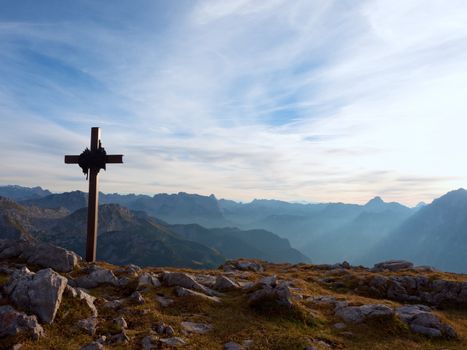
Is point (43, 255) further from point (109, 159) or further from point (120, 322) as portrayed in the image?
point (120, 322)

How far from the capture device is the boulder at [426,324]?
17938 mm

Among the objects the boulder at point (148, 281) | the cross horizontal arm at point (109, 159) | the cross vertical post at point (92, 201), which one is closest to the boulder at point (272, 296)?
the boulder at point (148, 281)

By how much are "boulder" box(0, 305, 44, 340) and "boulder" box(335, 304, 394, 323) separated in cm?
1467

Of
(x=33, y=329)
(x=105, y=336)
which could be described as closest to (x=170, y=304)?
(x=105, y=336)

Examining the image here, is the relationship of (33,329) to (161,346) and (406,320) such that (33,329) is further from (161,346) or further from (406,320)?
(406,320)

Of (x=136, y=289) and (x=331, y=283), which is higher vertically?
(x=136, y=289)

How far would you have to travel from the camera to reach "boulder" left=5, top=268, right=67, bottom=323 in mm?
13125

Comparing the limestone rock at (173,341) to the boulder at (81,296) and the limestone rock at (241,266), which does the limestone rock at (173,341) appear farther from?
the limestone rock at (241,266)

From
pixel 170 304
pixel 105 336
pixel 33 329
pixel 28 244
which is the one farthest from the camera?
pixel 28 244

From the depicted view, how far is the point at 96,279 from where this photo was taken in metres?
19.4

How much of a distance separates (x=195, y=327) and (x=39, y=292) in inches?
252

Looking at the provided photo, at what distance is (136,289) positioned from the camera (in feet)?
62.5

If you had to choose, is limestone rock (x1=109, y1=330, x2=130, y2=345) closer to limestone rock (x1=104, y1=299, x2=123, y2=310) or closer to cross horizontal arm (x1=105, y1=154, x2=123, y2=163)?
limestone rock (x1=104, y1=299, x2=123, y2=310)

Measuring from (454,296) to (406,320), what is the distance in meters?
11.5
